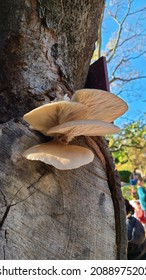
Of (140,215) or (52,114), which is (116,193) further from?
(140,215)

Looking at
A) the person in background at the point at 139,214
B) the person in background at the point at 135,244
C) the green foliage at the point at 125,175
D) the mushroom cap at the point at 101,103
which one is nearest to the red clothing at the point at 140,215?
the person in background at the point at 139,214

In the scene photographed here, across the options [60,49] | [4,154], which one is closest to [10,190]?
[4,154]

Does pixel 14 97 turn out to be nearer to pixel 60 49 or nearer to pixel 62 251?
pixel 60 49

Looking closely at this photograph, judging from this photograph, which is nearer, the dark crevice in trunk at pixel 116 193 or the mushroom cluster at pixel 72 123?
the mushroom cluster at pixel 72 123

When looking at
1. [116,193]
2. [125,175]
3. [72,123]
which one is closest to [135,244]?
[116,193]

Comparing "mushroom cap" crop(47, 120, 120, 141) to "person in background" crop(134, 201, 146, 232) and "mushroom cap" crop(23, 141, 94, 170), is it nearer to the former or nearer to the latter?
"mushroom cap" crop(23, 141, 94, 170)

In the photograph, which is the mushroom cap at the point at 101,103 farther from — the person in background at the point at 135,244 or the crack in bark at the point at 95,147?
the person in background at the point at 135,244
